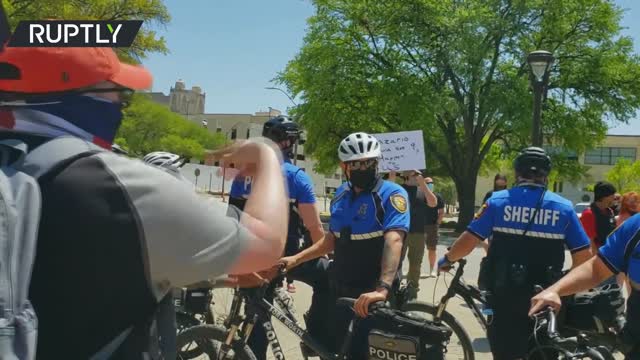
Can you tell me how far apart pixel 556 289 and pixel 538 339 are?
47 centimetres

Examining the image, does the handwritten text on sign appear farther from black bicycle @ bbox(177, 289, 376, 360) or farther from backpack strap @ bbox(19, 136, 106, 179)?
backpack strap @ bbox(19, 136, 106, 179)

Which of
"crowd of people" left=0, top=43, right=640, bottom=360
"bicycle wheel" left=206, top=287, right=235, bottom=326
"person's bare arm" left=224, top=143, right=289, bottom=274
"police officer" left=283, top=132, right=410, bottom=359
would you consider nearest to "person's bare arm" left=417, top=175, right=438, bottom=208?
"bicycle wheel" left=206, top=287, right=235, bottom=326

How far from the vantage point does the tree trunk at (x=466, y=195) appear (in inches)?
1255

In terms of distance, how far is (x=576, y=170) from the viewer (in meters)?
33.3

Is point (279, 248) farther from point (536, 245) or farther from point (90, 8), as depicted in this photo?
point (90, 8)

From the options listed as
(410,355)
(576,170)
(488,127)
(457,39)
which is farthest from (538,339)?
(576,170)

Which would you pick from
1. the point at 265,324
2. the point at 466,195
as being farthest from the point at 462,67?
the point at 265,324

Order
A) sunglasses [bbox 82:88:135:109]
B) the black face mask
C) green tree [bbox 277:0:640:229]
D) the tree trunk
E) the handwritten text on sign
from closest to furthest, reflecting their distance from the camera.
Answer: sunglasses [bbox 82:88:135:109]
the black face mask
the handwritten text on sign
green tree [bbox 277:0:640:229]
the tree trunk

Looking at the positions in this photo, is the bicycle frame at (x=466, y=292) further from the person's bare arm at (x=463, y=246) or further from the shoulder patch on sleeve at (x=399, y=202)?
the shoulder patch on sleeve at (x=399, y=202)

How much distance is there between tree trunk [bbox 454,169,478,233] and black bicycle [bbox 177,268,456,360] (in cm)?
2779

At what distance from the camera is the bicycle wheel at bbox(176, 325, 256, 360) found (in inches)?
166

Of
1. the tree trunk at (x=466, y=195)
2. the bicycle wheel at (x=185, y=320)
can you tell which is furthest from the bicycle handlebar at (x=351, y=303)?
the tree trunk at (x=466, y=195)

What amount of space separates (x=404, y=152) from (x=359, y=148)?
16.8 feet

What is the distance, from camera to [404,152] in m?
9.53
